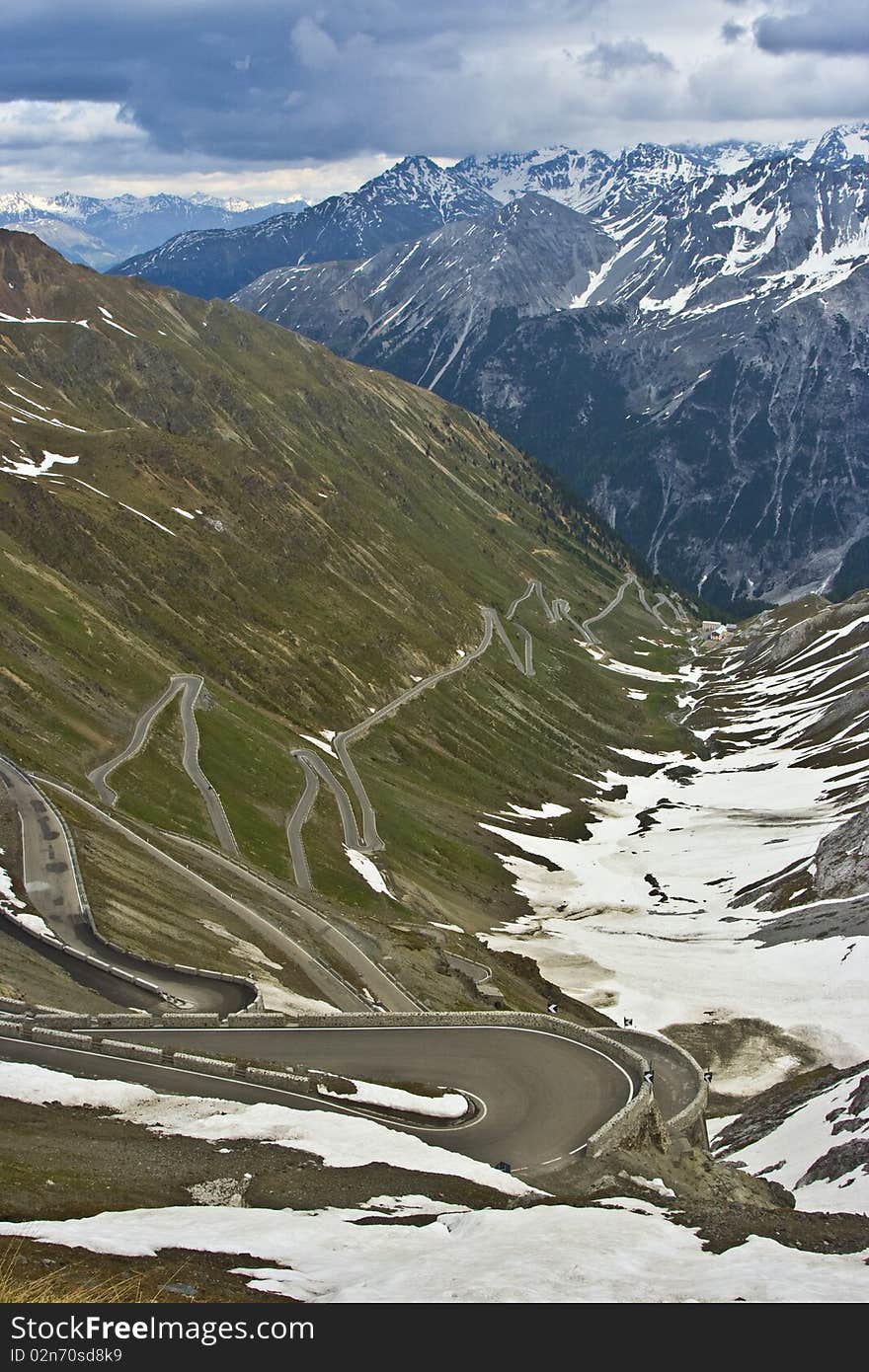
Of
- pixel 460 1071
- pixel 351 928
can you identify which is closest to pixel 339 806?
pixel 351 928

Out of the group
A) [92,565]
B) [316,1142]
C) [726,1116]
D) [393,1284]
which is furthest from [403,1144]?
[92,565]

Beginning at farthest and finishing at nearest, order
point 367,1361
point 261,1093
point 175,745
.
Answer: point 175,745 < point 261,1093 < point 367,1361

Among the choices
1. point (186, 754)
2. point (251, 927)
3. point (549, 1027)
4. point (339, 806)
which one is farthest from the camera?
point (339, 806)

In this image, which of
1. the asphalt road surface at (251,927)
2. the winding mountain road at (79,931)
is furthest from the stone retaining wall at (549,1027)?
the asphalt road surface at (251,927)

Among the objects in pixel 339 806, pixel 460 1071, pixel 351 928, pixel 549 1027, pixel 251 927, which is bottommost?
pixel 339 806

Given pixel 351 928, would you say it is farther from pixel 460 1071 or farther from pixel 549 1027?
pixel 460 1071

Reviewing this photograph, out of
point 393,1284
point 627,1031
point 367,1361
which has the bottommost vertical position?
point 627,1031

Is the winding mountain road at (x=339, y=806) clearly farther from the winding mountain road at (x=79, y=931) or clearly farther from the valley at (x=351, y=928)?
the winding mountain road at (x=79, y=931)

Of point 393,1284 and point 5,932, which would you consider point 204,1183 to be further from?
point 5,932

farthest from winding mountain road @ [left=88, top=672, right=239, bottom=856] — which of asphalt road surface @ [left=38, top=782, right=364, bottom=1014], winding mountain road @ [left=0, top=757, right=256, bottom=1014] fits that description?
winding mountain road @ [left=0, top=757, right=256, bottom=1014]
